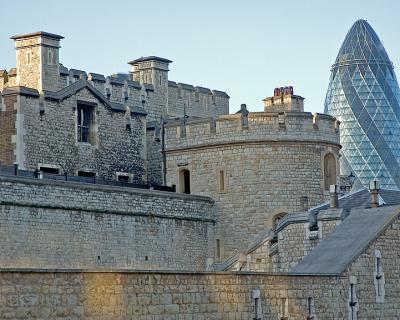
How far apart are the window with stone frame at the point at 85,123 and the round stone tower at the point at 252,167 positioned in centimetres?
336

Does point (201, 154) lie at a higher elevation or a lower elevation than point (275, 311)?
higher

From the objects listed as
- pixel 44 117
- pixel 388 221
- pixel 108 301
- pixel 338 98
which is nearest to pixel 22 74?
pixel 44 117

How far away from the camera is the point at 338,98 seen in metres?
169

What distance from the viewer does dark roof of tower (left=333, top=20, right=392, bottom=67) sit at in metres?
169

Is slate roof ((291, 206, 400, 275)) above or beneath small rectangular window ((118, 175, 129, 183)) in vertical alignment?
beneath

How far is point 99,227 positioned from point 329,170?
11.0 metres

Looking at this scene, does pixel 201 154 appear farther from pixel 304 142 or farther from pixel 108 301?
pixel 108 301

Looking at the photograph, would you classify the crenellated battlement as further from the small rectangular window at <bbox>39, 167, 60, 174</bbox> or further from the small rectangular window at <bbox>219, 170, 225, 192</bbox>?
the small rectangular window at <bbox>219, 170, 225, 192</bbox>

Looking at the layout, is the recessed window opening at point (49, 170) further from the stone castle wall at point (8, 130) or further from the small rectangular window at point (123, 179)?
the small rectangular window at point (123, 179)

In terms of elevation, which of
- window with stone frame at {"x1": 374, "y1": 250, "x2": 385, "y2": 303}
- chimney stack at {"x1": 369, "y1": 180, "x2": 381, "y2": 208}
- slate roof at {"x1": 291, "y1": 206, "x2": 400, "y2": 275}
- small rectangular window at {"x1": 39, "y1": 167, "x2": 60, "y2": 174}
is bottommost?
window with stone frame at {"x1": 374, "y1": 250, "x2": 385, "y2": 303}

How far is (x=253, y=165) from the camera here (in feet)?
172

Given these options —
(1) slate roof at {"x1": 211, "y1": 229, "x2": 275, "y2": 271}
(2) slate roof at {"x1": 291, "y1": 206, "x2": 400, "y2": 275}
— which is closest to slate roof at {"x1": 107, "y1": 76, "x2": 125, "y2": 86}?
(1) slate roof at {"x1": 211, "y1": 229, "x2": 275, "y2": 271}

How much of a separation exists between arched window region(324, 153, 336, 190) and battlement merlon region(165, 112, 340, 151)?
0.72 m

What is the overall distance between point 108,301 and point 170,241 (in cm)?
2108
